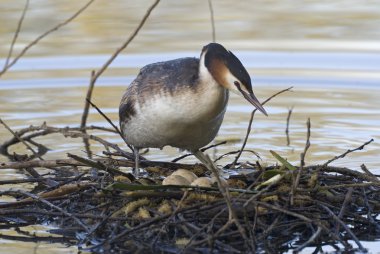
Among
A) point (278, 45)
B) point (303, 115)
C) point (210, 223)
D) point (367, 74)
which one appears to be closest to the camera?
Result: point (210, 223)

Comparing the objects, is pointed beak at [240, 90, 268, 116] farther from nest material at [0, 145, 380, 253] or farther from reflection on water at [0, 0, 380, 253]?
reflection on water at [0, 0, 380, 253]

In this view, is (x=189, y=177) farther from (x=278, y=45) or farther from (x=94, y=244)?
(x=278, y=45)

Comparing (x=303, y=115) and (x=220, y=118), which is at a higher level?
(x=220, y=118)

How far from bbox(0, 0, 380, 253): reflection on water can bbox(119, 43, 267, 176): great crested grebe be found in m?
1.58

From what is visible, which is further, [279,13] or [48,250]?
[279,13]

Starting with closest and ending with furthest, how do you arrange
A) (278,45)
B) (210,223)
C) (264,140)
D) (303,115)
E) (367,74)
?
1. (210,223)
2. (264,140)
3. (303,115)
4. (367,74)
5. (278,45)

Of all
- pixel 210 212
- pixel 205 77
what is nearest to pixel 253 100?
pixel 205 77

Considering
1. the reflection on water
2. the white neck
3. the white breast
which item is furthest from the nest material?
the reflection on water

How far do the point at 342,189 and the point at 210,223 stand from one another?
1275mm

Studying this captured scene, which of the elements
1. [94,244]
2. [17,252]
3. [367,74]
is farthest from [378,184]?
[367,74]

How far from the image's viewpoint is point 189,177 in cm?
760

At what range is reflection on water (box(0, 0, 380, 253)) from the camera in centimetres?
1027

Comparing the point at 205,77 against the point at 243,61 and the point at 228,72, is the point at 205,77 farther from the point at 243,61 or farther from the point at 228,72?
the point at 243,61

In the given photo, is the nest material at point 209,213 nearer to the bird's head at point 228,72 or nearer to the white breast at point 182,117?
the white breast at point 182,117
